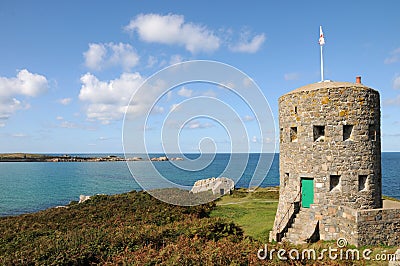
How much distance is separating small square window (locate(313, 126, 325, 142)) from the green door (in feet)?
6.95

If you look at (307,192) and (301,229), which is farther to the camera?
(307,192)

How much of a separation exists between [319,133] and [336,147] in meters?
1.11

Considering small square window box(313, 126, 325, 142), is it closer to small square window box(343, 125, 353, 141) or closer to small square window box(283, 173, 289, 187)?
small square window box(343, 125, 353, 141)

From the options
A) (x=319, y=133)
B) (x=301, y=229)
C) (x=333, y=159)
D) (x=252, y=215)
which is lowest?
(x=252, y=215)

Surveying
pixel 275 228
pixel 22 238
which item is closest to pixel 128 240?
pixel 22 238

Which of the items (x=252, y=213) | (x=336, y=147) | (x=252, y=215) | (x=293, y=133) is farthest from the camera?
(x=252, y=213)

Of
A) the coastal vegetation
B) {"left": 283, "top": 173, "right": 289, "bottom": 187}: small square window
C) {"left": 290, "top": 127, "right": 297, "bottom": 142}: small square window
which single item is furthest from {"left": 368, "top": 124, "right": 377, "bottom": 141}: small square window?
the coastal vegetation

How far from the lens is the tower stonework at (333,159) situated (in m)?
15.6

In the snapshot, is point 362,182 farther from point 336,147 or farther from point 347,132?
point 347,132

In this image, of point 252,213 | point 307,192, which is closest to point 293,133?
point 307,192

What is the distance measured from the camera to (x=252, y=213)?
22766 millimetres

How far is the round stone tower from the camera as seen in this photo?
51.3 ft

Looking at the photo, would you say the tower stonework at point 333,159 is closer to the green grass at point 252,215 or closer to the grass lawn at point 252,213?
the green grass at point 252,215

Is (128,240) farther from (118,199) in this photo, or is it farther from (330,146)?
(118,199)
